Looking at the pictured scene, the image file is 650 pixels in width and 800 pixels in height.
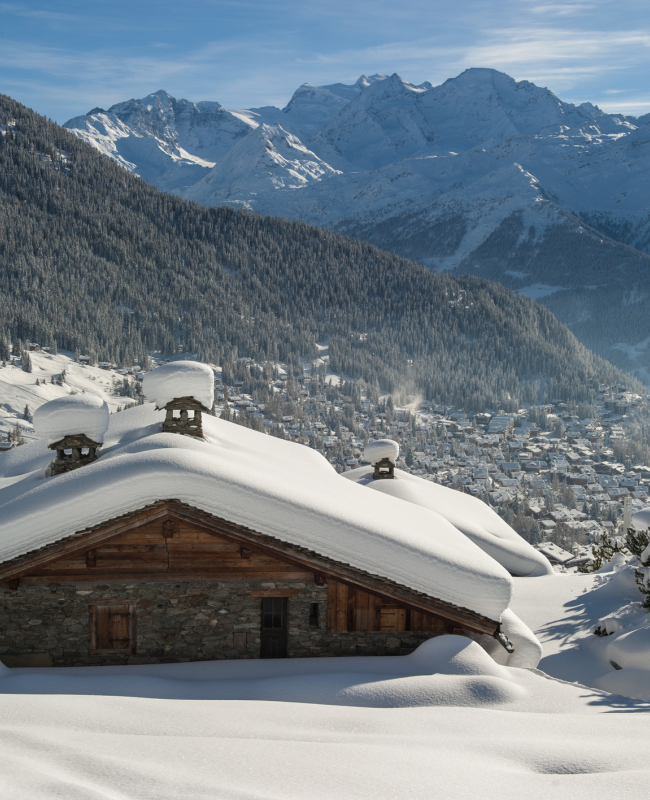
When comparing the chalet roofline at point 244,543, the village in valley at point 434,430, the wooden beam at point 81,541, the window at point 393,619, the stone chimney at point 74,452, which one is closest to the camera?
the wooden beam at point 81,541

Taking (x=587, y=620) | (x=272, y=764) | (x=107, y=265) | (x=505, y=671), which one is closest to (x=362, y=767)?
(x=272, y=764)

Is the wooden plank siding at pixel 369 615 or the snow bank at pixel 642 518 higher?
the snow bank at pixel 642 518

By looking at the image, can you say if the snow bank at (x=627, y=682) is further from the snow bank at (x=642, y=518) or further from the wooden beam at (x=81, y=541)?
the wooden beam at (x=81, y=541)

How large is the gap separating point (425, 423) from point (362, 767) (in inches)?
6608

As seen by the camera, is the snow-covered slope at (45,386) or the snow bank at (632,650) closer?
the snow bank at (632,650)

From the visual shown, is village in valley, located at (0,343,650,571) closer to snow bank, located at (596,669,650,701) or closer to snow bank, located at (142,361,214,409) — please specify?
snow bank, located at (596,669,650,701)

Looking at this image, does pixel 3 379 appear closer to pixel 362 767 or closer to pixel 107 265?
pixel 107 265

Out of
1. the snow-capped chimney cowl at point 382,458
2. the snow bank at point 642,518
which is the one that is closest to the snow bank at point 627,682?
the snow bank at point 642,518

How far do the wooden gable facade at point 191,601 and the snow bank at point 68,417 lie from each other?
11.0 ft

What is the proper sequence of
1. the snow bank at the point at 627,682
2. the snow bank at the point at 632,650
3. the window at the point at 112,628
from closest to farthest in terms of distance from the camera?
the window at the point at 112,628, the snow bank at the point at 627,682, the snow bank at the point at 632,650

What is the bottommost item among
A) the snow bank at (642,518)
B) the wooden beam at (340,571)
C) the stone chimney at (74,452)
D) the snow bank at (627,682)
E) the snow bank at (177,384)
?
the snow bank at (627,682)

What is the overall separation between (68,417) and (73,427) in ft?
0.93

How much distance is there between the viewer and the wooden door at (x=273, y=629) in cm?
1563

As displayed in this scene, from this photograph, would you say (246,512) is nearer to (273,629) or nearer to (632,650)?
(273,629)
